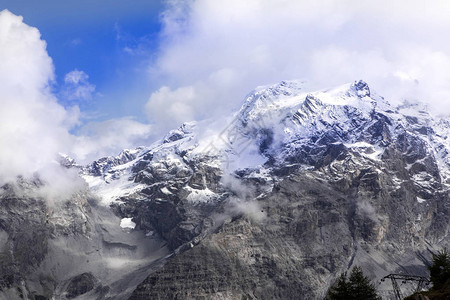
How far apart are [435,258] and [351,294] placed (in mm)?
31091

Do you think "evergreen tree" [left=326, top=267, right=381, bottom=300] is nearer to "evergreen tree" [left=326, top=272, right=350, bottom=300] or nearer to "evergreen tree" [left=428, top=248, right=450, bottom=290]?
"evergreen tree" [left=326, top=272, right=350, bottom=300]

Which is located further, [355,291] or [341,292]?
[341,292]

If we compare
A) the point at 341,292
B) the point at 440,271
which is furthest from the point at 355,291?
the point at 440,271

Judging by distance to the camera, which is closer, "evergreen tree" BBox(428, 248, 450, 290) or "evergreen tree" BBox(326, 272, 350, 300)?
"evergreen tree" BBox(326, 272, 350, 300)

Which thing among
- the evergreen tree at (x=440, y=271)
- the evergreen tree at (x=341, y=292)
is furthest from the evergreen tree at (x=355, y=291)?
the evergreen tree at (x=440, y=271)

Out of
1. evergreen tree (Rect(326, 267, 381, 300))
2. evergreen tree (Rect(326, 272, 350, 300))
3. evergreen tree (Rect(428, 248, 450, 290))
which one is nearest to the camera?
evergreen tree (Rect(326, 267, 381, 300))

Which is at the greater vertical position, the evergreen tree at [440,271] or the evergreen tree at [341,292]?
the evergreen tree at [440,271]

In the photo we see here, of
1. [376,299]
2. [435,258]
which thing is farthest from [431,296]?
[435,258]

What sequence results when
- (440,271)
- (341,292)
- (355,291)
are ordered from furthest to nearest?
(440,271) → (341,292) → (355,291)

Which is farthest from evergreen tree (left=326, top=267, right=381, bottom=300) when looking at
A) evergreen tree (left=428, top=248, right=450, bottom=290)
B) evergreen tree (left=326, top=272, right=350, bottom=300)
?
evergreen tree (left=428, top=248, right=450, bottom=290)

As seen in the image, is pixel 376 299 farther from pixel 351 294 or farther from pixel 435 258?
pixel 435 258

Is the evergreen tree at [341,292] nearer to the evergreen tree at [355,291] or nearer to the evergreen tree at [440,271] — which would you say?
the evergreen tree at [355,291]

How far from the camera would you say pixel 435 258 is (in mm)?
110000

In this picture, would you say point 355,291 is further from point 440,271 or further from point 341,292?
point 440,271
